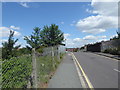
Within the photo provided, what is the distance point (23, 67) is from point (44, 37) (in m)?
56.9

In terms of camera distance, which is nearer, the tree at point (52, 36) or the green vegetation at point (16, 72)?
the green vegetation at point (16, 72)

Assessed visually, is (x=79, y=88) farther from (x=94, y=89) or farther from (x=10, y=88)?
(x=10, y=88)

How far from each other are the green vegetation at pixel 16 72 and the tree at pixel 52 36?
171 ft

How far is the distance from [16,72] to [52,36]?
181 feet

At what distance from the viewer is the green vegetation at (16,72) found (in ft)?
9.62

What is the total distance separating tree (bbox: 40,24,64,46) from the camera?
57.5m

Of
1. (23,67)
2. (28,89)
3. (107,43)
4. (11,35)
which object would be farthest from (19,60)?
(107,43)

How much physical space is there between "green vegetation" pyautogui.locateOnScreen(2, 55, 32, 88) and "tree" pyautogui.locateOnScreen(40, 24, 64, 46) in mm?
52043

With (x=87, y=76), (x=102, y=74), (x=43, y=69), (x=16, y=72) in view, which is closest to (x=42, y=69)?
(x=43, y=69)

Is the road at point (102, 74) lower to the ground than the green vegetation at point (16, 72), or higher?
lower

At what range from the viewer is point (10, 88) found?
10.4ft

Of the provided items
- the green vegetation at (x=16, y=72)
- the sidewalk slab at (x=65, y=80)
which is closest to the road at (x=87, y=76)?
the sidewalk slab at (x=65, y=80)

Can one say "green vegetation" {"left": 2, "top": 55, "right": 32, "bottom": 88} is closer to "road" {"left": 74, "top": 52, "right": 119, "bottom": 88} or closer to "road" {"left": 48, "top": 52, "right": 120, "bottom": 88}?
"road" {"left": 48, "top": 52, "right": 120, "bottom": 88}

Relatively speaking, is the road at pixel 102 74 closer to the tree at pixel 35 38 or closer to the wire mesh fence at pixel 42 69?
the wire mesh fence at pixel 42 69
